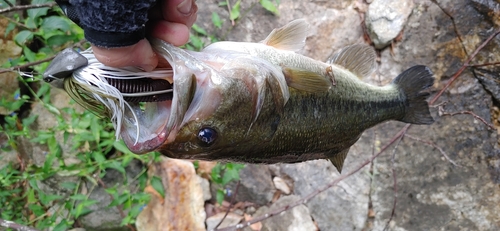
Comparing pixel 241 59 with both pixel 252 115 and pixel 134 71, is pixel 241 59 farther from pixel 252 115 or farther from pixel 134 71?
pixel 134 71

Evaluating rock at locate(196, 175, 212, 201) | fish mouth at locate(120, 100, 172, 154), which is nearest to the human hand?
fish mouth at locate(120, 100, 172, 154)

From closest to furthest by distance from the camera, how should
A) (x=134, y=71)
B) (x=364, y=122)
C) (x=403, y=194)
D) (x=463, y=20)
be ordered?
(x=134, y=71) < (x=364, y=122) < (x=463, y=20) < (x=403, y=194)

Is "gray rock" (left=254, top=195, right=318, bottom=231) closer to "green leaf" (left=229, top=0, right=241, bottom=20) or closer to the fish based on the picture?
"green leaf" (left=229, top=0, right=241, bottom=20)

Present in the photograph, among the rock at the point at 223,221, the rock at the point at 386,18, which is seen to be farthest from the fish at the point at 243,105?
the rock at the point at 223,221

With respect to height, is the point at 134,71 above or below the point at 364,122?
above

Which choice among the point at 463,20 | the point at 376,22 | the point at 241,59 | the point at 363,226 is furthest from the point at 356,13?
the point at 241,59

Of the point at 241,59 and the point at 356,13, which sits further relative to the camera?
the point at 356,13

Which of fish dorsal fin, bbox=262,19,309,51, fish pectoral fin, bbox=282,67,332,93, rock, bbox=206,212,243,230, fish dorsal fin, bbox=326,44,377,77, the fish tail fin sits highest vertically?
fish pectoral fin, bbox=282,67,332,93

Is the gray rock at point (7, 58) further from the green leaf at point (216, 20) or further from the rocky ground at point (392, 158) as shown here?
the green leaf at point (216, 20)
